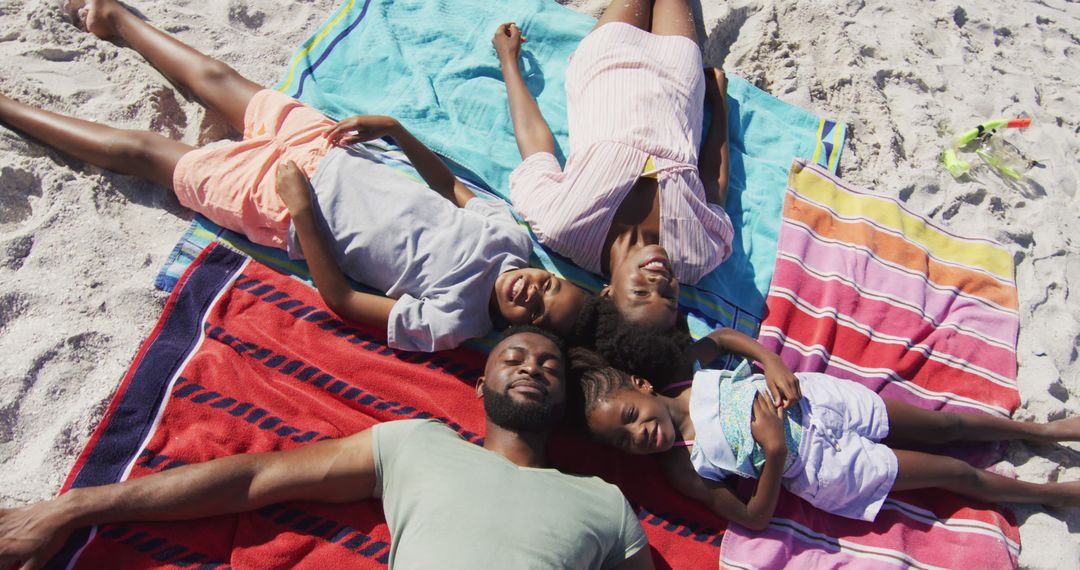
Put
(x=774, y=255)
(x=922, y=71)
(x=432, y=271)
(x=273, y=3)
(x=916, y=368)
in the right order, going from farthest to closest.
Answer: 1. (x=922, y=71)
2. (x=273, y=3)
3. (x=774, y=255)
4. (x=916, y=368)
5. (x=432, y=271)

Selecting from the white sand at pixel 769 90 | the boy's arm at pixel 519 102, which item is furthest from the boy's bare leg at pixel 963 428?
the boy's arm at pixel 519 102

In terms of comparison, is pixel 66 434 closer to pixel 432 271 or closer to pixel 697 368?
pixel 432 271

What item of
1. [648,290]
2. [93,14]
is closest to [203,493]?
[648,290]

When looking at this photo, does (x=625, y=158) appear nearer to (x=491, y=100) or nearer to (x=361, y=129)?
(x=491, y=100)

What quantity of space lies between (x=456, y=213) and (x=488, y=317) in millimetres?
464

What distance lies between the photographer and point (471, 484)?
2268mm

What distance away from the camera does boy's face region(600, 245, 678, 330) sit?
9.01 ft

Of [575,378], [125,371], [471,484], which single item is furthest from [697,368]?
[125,371]

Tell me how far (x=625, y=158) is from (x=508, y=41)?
1138 millimetres

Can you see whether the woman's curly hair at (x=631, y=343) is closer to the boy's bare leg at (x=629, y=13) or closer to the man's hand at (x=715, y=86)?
the man's hand at (x=715, y=86)

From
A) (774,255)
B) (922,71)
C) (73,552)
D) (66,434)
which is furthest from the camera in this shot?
(922,71)

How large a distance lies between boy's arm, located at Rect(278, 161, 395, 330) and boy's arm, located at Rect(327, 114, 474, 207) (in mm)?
362

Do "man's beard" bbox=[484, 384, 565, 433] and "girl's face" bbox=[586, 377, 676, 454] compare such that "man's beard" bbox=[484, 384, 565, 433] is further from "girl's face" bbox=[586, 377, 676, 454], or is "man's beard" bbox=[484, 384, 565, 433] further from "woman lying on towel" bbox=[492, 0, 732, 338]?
"woman lying on towel" bbox=[492, 0, 732, 338]

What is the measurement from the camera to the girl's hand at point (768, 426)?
2.52 meters
